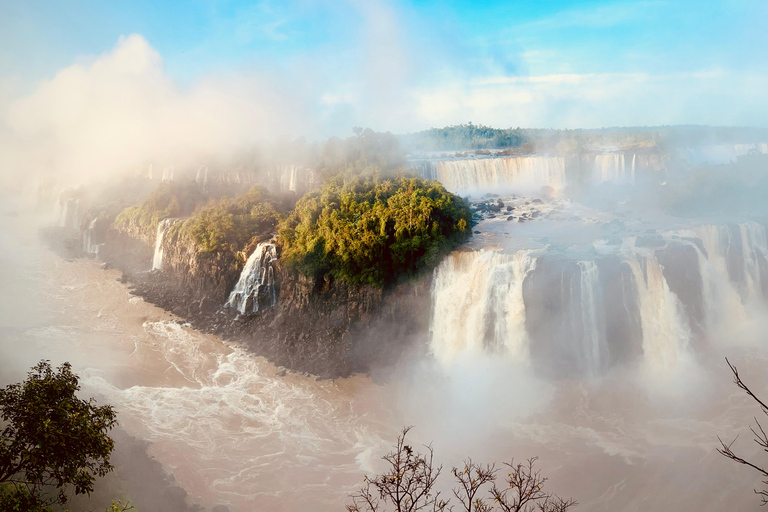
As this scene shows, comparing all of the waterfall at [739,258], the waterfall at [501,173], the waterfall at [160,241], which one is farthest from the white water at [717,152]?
the waterfall at [160,241]

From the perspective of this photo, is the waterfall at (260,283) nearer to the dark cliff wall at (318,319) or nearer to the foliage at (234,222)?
the dark cliff wall at (318,319)

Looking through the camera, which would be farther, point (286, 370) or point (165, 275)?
point (165, 275)

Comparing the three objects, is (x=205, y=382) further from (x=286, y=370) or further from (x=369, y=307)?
(x=369, y=307)

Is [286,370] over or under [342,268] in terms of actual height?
under

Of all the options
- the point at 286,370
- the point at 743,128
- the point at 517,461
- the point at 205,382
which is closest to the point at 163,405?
the point at 205,382

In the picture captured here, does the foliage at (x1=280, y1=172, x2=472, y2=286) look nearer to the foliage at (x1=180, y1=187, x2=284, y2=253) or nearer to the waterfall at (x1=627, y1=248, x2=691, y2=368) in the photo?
the foliage at (x1=180, y1=187, x2=284, y2=253)
